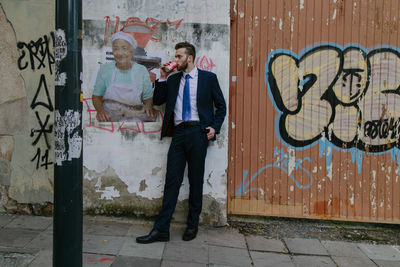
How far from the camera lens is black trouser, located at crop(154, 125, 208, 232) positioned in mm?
3678

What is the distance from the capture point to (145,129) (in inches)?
163

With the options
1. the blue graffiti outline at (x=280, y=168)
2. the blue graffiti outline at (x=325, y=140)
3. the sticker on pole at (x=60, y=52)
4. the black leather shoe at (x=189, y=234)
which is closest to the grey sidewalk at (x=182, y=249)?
the black leather shoe at (x=189, y=234)

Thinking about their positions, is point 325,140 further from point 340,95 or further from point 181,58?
point 181,58

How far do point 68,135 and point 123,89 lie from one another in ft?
6.27

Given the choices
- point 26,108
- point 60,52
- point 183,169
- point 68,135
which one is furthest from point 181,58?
point 26,108

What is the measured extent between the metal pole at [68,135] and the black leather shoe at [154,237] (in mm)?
1146

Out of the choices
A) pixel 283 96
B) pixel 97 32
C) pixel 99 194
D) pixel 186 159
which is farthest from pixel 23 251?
pixel 283 96

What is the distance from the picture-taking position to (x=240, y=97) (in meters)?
4.23

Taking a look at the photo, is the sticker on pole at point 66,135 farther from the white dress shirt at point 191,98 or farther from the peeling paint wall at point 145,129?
the peeling paint wall at point 145,129

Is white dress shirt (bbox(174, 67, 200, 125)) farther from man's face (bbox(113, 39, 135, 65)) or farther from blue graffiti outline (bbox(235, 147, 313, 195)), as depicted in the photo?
blue graffiti outline (bbox(235, 147, 313, 195))

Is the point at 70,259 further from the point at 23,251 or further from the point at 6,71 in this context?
the point at 6,71

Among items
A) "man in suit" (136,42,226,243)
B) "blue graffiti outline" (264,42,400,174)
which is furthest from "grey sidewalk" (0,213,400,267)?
"blue graffiti outline" (264,42,400,174)

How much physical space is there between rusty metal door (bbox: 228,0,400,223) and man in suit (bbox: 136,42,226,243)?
1.81ft

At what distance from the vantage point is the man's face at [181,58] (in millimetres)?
3723
